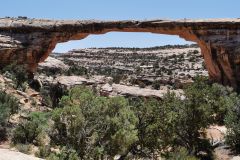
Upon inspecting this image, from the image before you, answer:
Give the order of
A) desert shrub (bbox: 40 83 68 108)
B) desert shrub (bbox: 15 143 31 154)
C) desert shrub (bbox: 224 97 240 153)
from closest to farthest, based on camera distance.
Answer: desert shrub (bbox: 15 143 31 154)
desert shrub (bbox: 224 97 240 153)
desert shrub (bbox: 40 83 68 108)

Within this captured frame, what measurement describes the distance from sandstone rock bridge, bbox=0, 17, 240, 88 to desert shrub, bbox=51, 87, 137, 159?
16743 millimetres

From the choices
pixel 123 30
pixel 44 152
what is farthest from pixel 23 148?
pixel 123 30

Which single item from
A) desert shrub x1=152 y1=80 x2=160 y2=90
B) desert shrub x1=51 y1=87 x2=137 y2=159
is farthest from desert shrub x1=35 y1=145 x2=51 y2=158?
desert shrub x1=152 y1=80 x2=160 y2=90

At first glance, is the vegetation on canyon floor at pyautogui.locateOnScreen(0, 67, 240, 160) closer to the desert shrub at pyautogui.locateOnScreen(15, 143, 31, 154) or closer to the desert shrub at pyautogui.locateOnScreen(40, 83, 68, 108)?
the desert shrub at pyautogui.locateOnScreen(15, 143, 31, 154)

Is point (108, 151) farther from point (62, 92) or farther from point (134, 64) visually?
point (134, 64)

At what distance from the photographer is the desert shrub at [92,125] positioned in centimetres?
1462

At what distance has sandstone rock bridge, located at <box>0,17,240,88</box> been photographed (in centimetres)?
3070

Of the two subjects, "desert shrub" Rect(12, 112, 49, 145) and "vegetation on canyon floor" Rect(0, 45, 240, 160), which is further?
"desert shrub" Rect(12, 112, 49, 145)

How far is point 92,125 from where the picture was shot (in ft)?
49.6

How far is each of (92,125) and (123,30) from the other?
17857 millimetres

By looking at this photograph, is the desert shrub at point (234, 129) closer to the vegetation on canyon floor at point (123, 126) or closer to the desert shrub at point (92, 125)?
the vegetation on canyon floor at point (123, 126)

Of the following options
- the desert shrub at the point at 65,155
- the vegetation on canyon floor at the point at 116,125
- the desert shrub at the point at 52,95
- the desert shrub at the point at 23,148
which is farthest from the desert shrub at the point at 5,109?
the desert shrub at the point at 52,95

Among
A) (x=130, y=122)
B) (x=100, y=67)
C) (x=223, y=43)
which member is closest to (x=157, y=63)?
(x=100, y=67)

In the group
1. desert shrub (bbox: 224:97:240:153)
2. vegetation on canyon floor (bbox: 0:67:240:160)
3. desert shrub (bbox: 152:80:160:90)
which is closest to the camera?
vegetation on canyon floor (bbox: 0:67:240:160)
